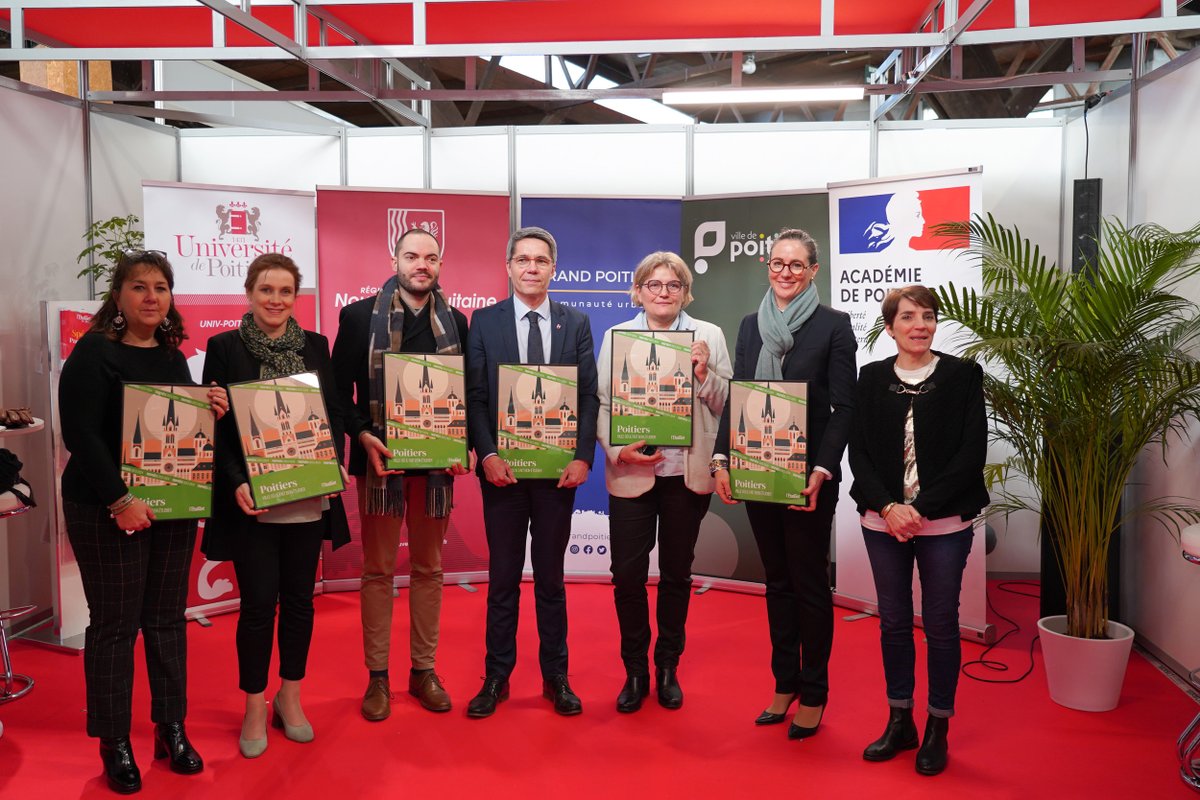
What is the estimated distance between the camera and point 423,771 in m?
3.14

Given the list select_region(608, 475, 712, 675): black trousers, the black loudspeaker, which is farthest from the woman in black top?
the black loudspeaker

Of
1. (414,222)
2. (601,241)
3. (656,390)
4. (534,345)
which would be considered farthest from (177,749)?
(601,241)

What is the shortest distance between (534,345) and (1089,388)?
7.42 feet

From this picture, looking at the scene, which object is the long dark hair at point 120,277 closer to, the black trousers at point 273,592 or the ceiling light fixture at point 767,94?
the black trousers at point 273,592

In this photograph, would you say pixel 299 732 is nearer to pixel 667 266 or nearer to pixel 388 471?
pixel 388 471

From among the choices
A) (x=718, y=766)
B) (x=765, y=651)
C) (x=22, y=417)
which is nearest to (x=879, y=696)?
(x=765, y=651)

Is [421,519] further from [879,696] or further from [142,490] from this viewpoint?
[879,696]

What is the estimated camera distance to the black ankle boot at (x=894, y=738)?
3.19 meters

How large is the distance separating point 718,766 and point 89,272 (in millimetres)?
4002

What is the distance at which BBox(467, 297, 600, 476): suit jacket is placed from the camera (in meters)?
3.48

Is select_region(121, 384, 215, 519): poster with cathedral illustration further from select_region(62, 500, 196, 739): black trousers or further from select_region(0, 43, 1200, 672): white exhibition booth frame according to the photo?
select_region(0, 43, 1200, 672): white exhibition booth frame

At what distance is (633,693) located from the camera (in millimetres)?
3607

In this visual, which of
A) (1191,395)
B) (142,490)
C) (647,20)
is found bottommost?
(142,490)

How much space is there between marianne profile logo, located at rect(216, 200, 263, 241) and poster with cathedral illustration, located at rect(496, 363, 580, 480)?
2354mm
